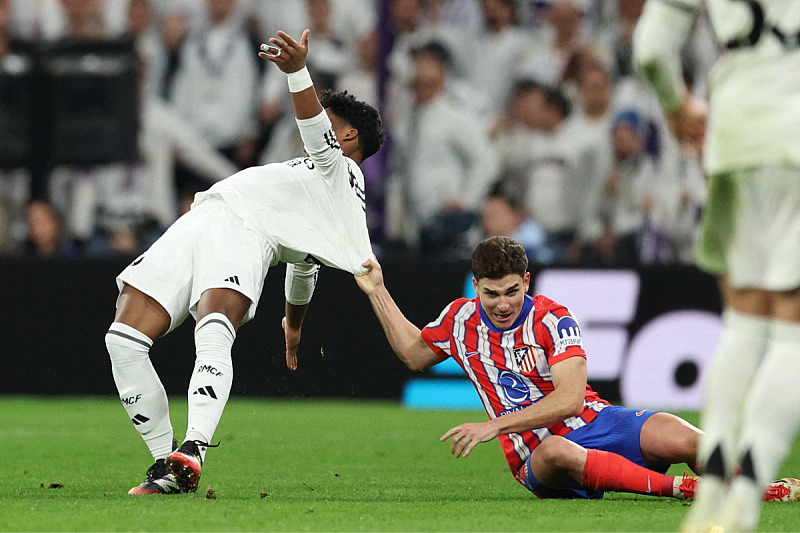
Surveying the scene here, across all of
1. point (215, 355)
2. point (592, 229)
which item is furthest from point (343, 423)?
point (215, 355)

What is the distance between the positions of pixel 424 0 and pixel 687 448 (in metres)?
7.54

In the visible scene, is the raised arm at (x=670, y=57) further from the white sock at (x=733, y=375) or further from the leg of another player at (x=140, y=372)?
the leg of another player at (x=140, y=372)

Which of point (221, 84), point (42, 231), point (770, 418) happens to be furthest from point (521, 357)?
point (221, 84)

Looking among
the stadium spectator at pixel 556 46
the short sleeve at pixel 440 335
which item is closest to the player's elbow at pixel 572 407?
the short sleeve at pixel 440 335

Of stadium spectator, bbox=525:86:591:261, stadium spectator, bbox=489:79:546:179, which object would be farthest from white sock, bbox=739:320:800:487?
stadium spectator, bbox=489:79:546:179

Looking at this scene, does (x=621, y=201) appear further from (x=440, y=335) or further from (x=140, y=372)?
(x=140, y=372)

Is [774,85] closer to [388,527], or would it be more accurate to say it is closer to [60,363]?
[388,527]

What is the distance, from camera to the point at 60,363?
32.3ft

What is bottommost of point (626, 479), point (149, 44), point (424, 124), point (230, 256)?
point (626, 479)

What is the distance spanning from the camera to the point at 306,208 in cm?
509

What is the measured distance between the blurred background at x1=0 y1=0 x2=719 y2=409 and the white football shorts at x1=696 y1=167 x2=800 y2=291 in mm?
6526

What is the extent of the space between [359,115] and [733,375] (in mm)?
2740

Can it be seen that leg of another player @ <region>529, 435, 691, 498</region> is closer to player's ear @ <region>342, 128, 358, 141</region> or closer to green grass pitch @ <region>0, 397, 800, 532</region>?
green grass pitch @ <region>0, 397, 800, 532</region>

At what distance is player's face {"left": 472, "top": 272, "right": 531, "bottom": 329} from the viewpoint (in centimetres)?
448
